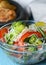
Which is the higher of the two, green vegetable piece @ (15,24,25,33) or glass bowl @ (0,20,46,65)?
green vegetable piece @ (15,24,25,33)

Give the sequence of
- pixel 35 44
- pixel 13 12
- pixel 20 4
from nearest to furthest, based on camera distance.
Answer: pixel 35 44 < pixel 13 12 < pixel 20 4

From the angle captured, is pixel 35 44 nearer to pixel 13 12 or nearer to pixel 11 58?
pixel 11 58

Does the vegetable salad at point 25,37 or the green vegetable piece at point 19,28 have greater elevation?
the green vegetable piece at point 19,28

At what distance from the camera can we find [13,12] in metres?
0.95

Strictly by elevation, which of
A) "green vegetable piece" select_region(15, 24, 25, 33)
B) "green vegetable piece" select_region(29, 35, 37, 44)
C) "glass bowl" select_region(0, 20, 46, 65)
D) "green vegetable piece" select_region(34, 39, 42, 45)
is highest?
"green vegetable piece" select_region(15, 24, 25, 33)

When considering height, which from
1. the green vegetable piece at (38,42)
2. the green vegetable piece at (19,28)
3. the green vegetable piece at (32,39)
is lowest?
the green vegetable piece at (38,42)

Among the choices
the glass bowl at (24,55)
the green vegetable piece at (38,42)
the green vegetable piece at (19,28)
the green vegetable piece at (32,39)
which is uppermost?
the green vegetable piece at (19,28)

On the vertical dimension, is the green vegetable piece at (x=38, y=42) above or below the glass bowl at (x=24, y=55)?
above

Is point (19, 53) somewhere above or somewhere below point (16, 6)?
below

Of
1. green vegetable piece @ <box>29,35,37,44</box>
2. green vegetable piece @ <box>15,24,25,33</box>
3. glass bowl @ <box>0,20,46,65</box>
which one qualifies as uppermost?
green vegetable piece @ <box>15,24,25,33</box>

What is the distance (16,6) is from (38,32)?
1.44 ft

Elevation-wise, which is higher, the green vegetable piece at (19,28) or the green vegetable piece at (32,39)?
the green vegetable piece at (19,28)

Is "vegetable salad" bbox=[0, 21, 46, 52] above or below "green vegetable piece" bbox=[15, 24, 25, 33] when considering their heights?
below

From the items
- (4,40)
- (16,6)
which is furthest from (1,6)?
(4,40)
